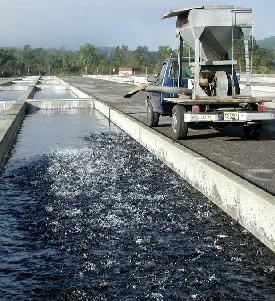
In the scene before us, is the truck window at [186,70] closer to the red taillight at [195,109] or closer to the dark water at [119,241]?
the red taillight at [195,109]

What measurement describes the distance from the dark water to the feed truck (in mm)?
2185

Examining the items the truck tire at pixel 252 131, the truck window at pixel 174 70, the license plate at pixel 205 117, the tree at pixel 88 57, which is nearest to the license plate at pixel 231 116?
the license plate at pixel 205 117

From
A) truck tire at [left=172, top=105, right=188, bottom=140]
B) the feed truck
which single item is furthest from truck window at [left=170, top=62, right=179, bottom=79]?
truck tire at [left=172, top=105, right=188, bottom=140]

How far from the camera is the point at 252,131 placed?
45.4 ft

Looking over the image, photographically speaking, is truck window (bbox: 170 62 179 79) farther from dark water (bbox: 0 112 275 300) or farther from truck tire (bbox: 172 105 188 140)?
dark water (bbox: 0 112 275 300)

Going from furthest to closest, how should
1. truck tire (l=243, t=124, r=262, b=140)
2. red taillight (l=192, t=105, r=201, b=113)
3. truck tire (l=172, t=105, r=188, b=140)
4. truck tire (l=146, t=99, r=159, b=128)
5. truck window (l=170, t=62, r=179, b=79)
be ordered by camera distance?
1. truck tire (l=146, t=99, r=159, b=128)
2. truck window (l=170, t=62, r=179, b=79)
3. truck tire (l=243, t=124, r=262, b=140)
4. truck tire (l=172, t=105, r=188, b=140)
5. red taillight (l=192, t=105, r=201, b=113)

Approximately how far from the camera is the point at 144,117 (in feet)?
68.0

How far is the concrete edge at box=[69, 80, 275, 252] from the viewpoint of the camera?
6.65 meters

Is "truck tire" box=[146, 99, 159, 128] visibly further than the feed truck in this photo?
Yes

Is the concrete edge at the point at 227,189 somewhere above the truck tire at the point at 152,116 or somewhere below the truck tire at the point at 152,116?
below

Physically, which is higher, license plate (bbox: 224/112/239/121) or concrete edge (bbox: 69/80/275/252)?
license plate (bbox: 224/112/239/121)

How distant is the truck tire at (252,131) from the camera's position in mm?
13731

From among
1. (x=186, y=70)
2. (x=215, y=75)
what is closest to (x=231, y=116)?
(x=215, y=75)

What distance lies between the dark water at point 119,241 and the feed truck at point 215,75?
2.18m
